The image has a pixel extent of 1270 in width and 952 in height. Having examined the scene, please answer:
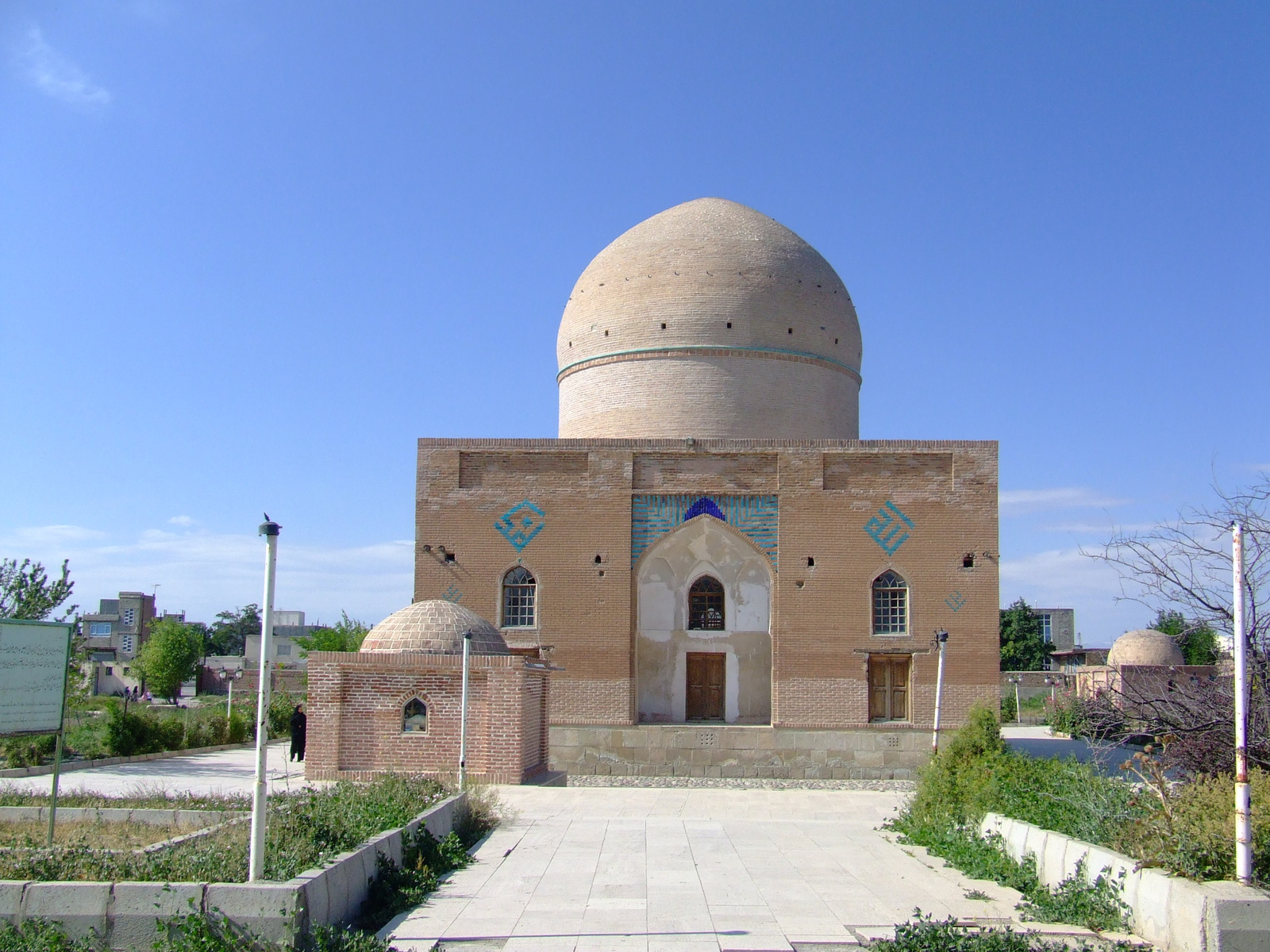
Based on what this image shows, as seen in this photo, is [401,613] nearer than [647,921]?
No

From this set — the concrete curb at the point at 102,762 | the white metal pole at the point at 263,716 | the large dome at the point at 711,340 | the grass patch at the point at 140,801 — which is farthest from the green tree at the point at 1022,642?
the white metal pole at the point at 263,716

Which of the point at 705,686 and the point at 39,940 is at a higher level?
the point at 705,686

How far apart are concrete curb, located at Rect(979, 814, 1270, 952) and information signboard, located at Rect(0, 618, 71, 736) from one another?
7437mm

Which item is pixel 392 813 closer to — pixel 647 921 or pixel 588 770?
pixel 647 921

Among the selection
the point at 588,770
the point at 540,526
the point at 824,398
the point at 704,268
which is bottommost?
the point at 588,770

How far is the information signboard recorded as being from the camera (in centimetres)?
864

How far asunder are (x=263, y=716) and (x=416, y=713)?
9504mm

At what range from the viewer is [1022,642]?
4853 centimetres

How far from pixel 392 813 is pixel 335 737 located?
24.3 feet

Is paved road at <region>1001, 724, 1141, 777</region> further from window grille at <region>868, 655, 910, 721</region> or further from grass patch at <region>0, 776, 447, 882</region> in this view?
grass patch at <region>0, 776, 447, 882</region>

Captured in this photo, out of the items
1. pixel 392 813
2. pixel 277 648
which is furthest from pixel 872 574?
pixel 277 648

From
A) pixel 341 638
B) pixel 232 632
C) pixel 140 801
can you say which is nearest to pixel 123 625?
pixel 232 632

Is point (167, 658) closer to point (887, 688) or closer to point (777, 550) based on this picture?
point (777, 550)

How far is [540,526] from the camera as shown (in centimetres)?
1992
